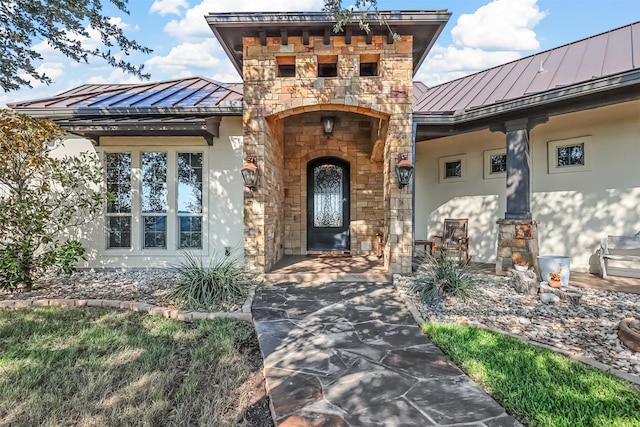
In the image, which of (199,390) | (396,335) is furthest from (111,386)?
(396,335)

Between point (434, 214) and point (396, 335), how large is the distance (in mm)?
5673

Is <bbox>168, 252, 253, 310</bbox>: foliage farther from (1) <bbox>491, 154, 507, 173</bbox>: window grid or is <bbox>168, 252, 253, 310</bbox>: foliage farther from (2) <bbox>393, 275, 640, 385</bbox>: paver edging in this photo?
(1) <bbox>491, 154, 507, 173</bbox>: window grid

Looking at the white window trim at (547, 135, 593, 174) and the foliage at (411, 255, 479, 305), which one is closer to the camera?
the foliage at (411, 255, 479, 305)

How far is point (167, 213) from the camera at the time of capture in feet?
20.7

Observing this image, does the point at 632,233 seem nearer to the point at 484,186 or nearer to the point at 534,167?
the point at 534,167

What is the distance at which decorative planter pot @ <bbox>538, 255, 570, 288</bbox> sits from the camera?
15.5ft

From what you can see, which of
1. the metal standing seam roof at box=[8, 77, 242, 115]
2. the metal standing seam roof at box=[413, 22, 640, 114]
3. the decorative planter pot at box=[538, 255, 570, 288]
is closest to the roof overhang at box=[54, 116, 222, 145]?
the metal standing seam roof at box=[8, 77, 242, 115]

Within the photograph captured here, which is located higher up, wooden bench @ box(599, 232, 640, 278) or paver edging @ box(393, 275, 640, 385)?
wooden bench @ box(599, 232, 640, 278)

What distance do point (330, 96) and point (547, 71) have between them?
504 cm

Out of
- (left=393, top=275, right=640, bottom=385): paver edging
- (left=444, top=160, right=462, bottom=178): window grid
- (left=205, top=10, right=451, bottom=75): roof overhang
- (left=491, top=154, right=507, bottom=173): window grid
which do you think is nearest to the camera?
(left=393, top=275, right=640, bottom=385): paver edging

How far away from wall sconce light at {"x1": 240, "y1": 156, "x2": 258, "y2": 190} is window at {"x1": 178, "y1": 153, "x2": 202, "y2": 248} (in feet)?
5.16

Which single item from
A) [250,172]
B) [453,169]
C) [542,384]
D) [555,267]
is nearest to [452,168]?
[453,169]

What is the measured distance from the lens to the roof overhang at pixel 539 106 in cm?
447

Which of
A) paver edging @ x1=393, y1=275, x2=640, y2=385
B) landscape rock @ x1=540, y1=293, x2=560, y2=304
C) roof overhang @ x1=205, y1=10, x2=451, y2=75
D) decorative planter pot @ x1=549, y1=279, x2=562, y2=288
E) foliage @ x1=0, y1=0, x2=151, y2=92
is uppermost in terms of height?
roof overhang @ x1=205, y1=10, x2=451, y2=75
